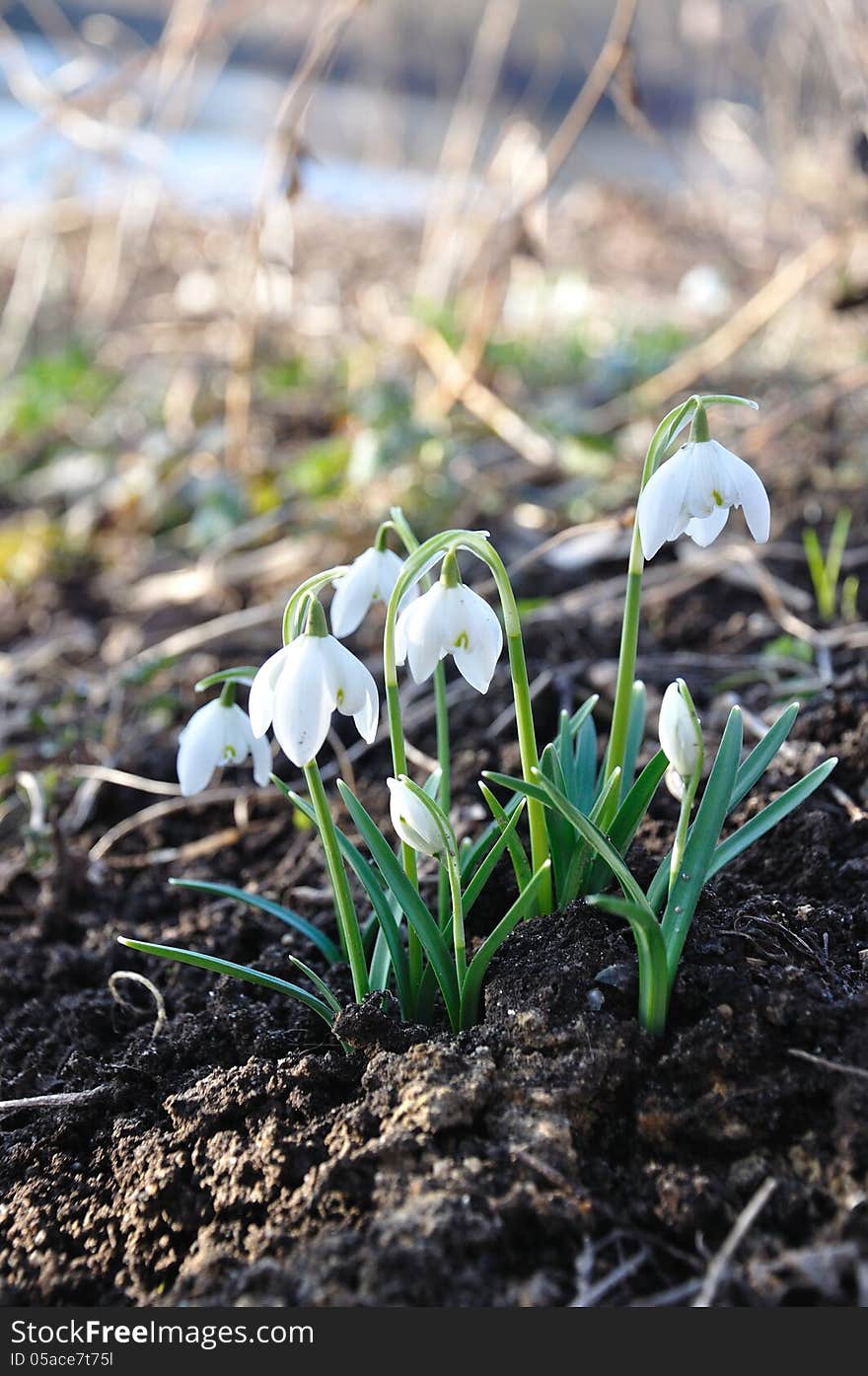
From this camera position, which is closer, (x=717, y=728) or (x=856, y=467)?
(x=717, y=728)

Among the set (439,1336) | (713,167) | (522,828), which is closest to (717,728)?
(522,828)

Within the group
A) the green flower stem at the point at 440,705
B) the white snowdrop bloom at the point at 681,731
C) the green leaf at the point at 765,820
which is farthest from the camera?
the green flower stem at the point at 440,705

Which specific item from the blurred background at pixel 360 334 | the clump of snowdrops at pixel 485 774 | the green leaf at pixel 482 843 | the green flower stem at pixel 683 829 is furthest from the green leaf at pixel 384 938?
the blurred background at pixel 360 334

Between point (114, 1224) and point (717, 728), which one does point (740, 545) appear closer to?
point (717, 728)

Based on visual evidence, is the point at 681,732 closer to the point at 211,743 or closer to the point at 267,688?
the point at 267,688

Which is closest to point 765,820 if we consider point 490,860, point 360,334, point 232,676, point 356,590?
point 490,860

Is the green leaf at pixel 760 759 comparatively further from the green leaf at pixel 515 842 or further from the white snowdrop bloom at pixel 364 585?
the white snowdrop bloom at pixel 364 585

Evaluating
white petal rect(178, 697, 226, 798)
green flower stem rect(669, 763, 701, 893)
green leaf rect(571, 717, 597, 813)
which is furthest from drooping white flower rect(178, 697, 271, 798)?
green flower stem rect(669, 763, 701, 893)
